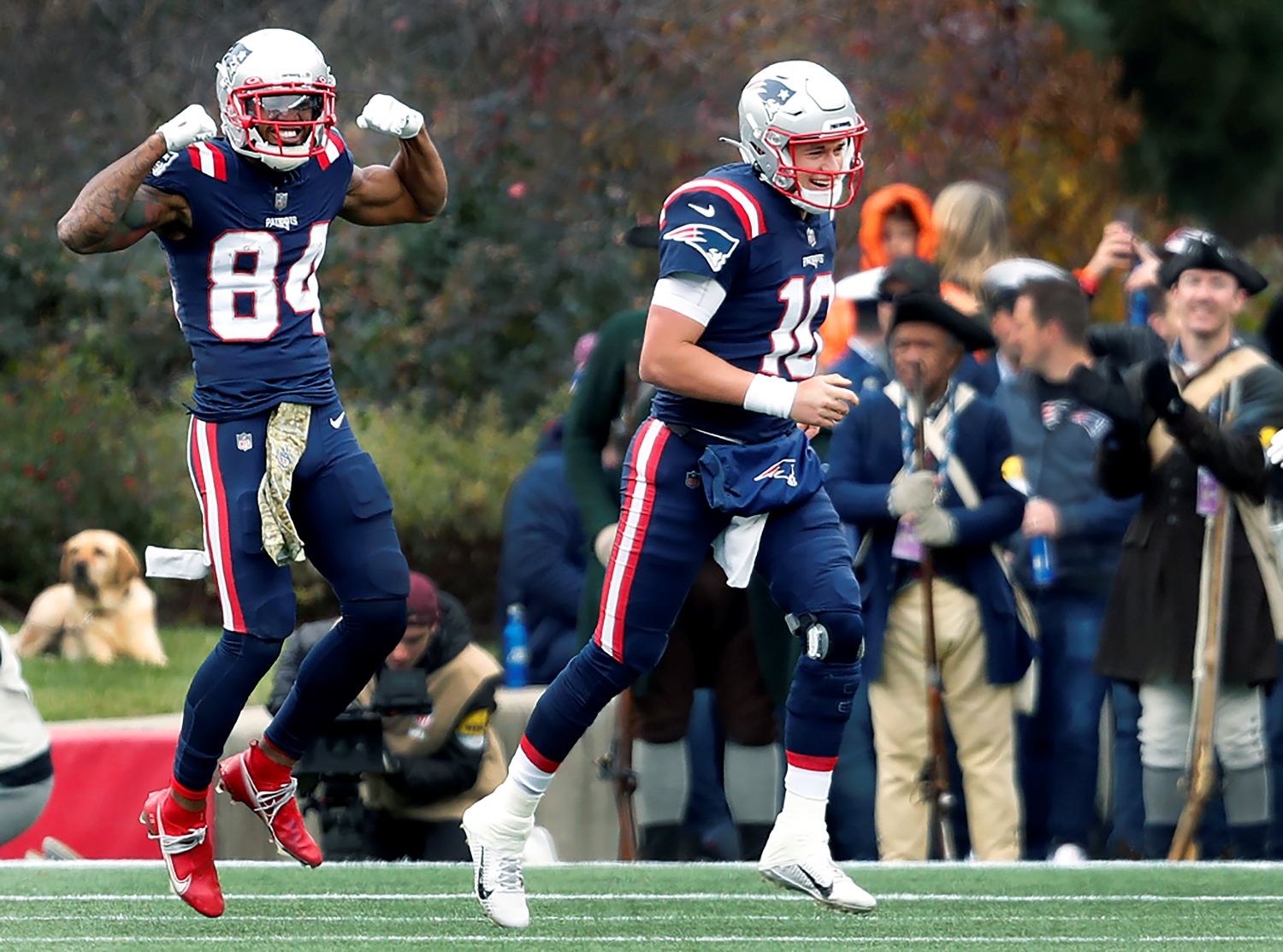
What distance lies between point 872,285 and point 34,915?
150 inches

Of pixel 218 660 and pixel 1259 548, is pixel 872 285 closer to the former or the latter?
pixel 1259 548

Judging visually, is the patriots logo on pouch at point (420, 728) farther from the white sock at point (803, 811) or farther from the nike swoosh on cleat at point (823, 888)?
the nike swoosh on cleat at point (823, 888)

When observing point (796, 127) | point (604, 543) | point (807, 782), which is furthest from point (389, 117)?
point (807, 782)

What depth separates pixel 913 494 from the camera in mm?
7691

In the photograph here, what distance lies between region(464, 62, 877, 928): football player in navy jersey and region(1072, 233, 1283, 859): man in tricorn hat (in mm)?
1993

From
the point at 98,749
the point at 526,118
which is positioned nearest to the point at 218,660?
the point at 98,749

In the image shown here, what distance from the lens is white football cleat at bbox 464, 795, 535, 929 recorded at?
5.83 meters

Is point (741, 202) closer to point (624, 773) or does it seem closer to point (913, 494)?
point (913, 494)

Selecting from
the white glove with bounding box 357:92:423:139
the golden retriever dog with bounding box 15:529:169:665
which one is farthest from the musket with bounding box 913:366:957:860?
the golden retriever dog with bounding box 15:529:169:665

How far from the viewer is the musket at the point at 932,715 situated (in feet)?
25.7

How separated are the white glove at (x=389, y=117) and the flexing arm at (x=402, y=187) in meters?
0.07

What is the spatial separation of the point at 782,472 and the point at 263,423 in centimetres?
129

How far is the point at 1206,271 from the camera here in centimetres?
790

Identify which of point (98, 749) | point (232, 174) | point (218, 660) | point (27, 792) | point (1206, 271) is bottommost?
point (98, 749)
